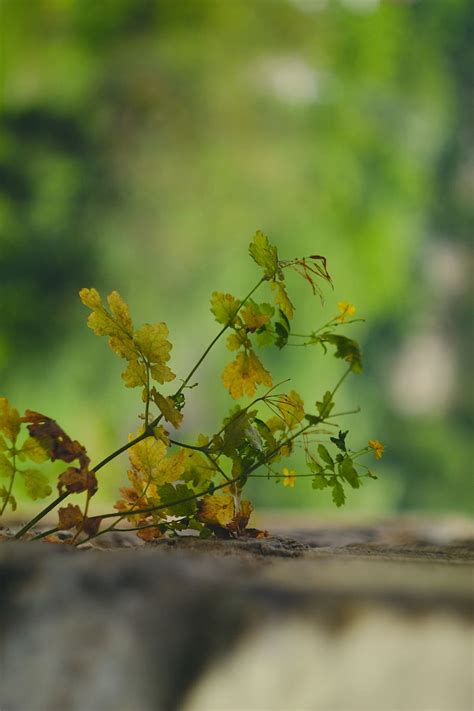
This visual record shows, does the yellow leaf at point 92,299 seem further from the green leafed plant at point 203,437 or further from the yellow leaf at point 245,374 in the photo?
the yellow leaf at point 245,374

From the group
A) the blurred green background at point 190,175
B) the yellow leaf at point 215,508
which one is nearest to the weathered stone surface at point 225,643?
the yellow leaf at point 215,508

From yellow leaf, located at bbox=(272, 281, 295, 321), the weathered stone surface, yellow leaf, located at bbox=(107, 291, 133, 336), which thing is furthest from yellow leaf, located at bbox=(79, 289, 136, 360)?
the weathered stone surface

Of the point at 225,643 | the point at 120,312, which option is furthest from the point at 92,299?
the point at 225,643

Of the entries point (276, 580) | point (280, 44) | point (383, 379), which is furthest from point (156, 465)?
point (383, 379)

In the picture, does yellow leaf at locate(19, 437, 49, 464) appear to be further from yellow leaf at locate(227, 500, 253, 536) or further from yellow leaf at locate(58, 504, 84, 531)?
yellow leaf at locate(227, 500, 253, 536)

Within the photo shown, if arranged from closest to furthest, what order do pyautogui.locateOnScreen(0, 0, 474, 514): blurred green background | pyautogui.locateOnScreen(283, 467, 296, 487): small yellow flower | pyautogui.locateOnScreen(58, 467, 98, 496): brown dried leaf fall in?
pyautogui.locateOnScreen(58, 467, 98, 496): brown dried leaf
pyautogui.locateOnScreen(283, 467, 296, 487): small yellow flower
pyautogui.locateOnScreen(0, 0, 474, 514): blurred green background

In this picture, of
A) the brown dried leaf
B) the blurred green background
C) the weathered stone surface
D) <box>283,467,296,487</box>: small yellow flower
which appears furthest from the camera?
the blurred green background
